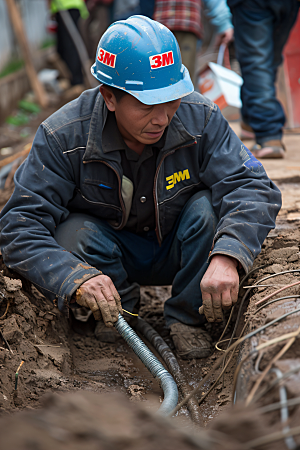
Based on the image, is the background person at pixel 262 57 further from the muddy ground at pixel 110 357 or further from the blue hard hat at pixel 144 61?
the blue hard hat at pixel 144 61

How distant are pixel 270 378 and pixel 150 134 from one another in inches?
49.7

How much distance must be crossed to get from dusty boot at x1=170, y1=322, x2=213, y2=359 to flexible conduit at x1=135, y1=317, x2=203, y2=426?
0.06 m

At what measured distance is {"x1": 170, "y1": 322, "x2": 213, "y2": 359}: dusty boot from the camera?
2352 millimetres

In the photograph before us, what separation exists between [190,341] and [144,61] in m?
1.41

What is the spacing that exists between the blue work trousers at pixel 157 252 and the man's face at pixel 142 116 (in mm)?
457

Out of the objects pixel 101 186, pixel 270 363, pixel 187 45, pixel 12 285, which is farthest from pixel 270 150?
pixel 270 363

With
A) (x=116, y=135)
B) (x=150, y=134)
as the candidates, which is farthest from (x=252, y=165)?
(x=116, y=135)

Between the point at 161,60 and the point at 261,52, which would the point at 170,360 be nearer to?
the point at 161,60

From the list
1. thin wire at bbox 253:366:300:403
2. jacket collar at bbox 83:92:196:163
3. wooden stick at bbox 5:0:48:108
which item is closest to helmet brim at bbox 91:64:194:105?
jacket collar at bbox 83:92:196:163

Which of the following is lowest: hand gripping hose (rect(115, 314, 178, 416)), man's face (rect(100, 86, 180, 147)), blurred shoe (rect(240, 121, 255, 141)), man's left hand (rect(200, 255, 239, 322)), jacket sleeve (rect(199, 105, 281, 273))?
blurred shoe (rect(240, 121, 255, 141))

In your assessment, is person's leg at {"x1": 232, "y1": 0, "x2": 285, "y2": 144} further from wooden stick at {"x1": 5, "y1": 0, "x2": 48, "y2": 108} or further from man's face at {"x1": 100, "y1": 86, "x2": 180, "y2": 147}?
wooden stick at {"x1": 5, "y1": 0, "x2": 48, "y2": 108}

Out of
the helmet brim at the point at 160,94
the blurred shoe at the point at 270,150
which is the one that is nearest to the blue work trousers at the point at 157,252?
the helmet brim at the point at 160,94

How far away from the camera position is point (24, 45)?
8000 mm

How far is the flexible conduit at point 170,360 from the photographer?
1.93 meters
